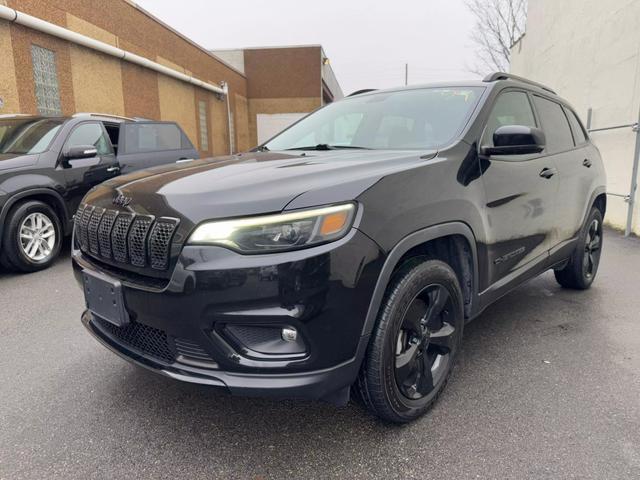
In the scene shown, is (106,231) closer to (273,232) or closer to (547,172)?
(273,232)

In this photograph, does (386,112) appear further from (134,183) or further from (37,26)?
(37,26)

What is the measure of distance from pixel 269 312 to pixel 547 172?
248cm

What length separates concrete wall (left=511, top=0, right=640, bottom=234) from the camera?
24.2 ft

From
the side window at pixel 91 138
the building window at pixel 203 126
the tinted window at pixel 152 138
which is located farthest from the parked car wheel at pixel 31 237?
the building window at pixel 203 126

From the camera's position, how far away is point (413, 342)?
7.32 ft

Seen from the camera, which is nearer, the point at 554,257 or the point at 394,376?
the point at 394,376

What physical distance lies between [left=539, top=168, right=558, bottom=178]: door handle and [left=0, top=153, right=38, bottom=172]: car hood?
497 centimetres

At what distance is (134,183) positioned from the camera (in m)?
2.25

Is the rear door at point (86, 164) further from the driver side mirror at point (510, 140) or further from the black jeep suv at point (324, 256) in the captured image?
the driver side mirror at point (510, 140)

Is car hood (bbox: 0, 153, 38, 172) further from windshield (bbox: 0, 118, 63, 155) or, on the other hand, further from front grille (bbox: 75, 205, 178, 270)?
front grille (bbox: 75, 205, 178, 270)

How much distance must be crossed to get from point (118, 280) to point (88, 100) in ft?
35.4

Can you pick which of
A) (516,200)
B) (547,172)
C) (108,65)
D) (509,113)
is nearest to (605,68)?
(547,172)

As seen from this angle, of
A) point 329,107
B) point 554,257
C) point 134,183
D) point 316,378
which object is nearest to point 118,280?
point 134,183

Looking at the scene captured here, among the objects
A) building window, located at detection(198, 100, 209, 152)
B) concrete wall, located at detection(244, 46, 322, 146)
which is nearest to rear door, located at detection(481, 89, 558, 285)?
building window, located at detection(198, 100, 209, 152)
